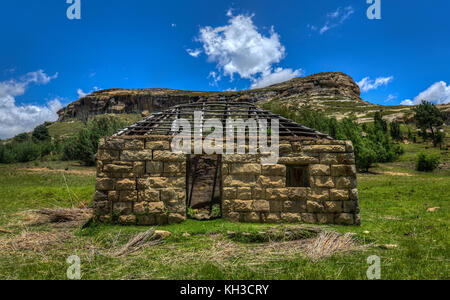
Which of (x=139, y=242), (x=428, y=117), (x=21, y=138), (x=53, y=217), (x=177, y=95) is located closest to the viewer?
(x=139, y=242)

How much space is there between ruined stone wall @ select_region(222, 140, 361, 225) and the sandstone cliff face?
6442 centimetres

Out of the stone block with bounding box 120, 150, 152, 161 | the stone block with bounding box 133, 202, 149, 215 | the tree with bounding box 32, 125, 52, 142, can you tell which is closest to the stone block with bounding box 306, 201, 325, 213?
the stone block with bounding box 133, 202, 149, 215

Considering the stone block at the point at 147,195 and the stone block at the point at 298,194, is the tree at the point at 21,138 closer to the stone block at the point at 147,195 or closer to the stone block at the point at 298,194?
the stone block at the point at 147,195

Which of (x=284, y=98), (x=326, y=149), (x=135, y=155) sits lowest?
(x=135, y=155)

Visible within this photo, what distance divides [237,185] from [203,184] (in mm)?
1625

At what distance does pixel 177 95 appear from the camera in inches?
3228

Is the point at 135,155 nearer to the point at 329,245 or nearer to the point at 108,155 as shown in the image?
the point at 108,155

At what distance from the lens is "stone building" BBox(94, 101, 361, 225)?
17.9 ft

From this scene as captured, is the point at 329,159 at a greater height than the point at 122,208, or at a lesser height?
greater

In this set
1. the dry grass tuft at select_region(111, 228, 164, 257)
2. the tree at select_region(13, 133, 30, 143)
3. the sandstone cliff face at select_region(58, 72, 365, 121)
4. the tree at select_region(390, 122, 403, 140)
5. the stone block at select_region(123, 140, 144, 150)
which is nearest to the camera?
the dry grass tuft at select_region(111, 228, 164, 257)

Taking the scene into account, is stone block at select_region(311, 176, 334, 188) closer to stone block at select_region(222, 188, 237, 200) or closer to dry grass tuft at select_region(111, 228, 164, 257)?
stone block at select_region(222, 188, 237, 200)

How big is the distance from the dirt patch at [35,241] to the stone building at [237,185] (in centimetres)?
88

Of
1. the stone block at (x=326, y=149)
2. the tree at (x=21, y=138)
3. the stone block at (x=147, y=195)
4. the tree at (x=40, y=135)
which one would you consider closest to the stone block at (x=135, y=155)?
the stone block at (x=147, y=195)

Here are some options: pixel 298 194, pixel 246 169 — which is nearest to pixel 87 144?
pixel 246 169
